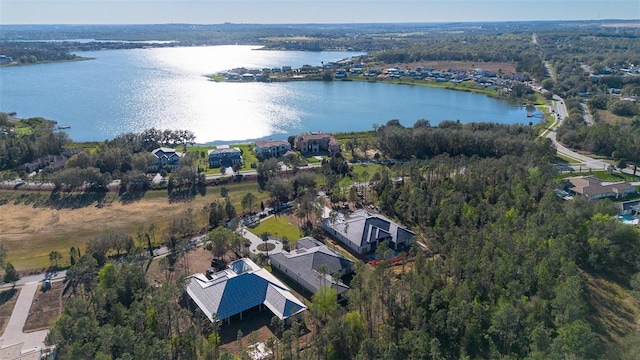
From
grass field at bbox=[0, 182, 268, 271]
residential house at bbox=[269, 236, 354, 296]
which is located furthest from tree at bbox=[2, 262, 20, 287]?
residential house at bbox=[269, 236, 354, 296]

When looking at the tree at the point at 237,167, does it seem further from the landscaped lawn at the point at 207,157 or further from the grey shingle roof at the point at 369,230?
the grey shingle roof at the point at 369,230

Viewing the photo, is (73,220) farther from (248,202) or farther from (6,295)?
(248,202)

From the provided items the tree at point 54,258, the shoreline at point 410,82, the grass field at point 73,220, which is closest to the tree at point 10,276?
the grass field at point 73,220

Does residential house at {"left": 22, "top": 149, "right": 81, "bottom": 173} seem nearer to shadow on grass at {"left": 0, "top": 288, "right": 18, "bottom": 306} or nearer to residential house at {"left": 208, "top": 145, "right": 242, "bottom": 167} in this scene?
residential house at {"left": 208, "top": 145, "right": 242, "bottom": 167}

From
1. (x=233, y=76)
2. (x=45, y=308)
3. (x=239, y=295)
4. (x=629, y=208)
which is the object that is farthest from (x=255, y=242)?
(x=233, y=76)

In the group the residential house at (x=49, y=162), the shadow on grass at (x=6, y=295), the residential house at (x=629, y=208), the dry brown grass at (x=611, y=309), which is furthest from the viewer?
the residential house at (x=49, y=162)

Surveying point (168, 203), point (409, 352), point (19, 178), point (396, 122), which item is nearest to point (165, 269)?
point (168, 203)

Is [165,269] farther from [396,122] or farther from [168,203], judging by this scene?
[396,122]
